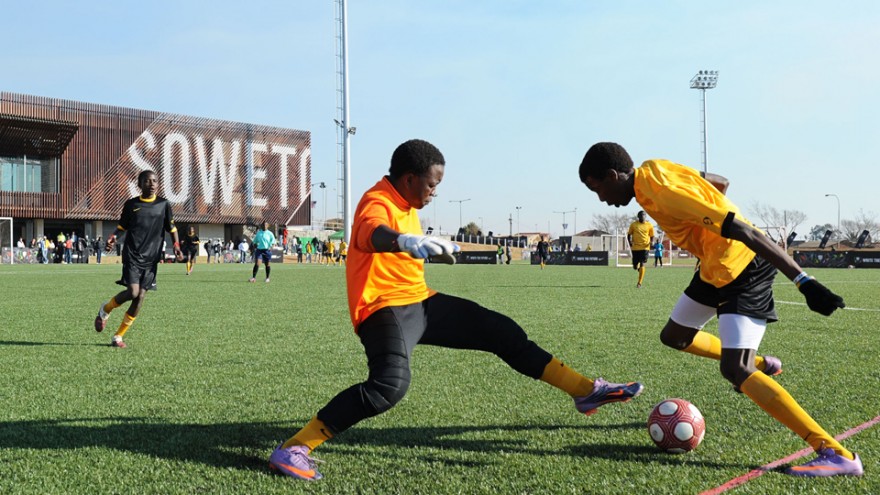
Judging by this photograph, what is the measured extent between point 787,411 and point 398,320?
6.49 ft

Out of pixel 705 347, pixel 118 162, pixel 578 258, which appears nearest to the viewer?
pixel 705 347

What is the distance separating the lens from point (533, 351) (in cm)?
417

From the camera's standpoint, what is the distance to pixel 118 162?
55.4 m

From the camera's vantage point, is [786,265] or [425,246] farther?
[786,265]

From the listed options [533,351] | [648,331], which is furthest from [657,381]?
[648,331]

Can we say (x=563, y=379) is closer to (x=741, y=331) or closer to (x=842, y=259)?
(x=741, y=331)

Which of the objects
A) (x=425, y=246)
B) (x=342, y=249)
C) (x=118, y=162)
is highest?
(x=118, y=162)

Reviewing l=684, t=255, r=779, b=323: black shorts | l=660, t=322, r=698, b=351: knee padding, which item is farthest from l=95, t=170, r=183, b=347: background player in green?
l=684, t=255, r=779, b=323: black shorts

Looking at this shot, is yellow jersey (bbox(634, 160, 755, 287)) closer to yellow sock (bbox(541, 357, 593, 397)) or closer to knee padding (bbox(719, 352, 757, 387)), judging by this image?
knee padding (bbox(719, 352, 757, 387))

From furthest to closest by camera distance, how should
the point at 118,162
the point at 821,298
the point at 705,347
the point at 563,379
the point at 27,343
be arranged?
1. the point at 118,162
2. the point at 27,343
3. the point at 705,347
4. the point at 563,379
5. the point at 821,298

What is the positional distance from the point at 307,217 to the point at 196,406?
62.9 m

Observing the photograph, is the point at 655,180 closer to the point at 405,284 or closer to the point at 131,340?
the point at 405,284

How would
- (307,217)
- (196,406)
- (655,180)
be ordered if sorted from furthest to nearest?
(307,217) < (196,406) < (655,180)

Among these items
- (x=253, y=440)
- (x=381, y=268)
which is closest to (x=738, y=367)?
(x=381, y=268)
